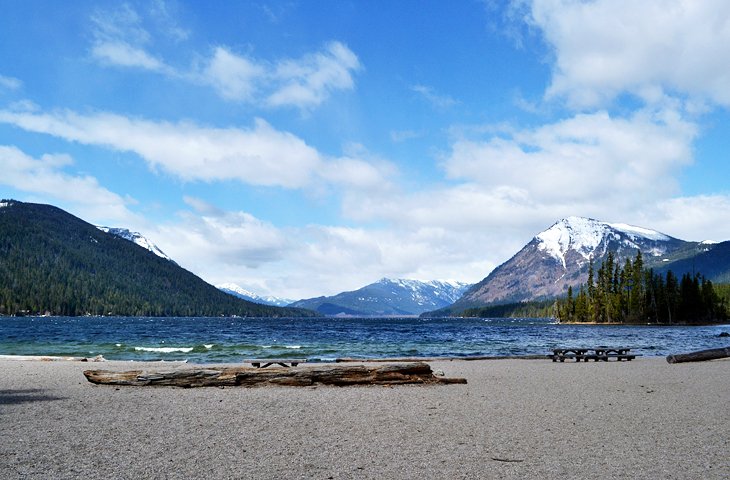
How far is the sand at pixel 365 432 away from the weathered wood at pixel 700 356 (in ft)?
40.6

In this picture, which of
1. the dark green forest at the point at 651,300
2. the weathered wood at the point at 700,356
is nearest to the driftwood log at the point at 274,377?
the weathered wood at the point at 700,356

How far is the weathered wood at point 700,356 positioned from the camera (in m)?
31.8

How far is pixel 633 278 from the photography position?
6181 inches

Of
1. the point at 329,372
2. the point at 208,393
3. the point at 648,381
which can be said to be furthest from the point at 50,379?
the point at 648,381

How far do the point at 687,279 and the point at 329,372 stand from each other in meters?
166

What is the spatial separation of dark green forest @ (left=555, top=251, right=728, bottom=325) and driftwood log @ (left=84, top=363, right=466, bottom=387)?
146175mm

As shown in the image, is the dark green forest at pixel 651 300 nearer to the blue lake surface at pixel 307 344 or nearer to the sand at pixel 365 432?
the blue lake surface at pixel 307 344

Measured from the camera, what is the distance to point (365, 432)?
11.8 m

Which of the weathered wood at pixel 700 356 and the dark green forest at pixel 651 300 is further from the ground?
the dark green forest at pixel 651 300

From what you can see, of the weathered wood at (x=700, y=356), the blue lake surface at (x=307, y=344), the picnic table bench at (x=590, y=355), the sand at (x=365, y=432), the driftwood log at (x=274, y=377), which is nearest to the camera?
the sand at (x=365, y=432)

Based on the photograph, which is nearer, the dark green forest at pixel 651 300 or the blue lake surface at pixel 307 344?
the blue lake surface at pixel 307 344

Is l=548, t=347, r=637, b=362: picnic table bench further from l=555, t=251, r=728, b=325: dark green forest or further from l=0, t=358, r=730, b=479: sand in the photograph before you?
l=555, t=251, r=728, b=325: dark green forest

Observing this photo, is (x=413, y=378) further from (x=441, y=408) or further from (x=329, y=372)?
(x=441, y=408)

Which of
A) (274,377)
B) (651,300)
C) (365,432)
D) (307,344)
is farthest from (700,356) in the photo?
(651,300)
